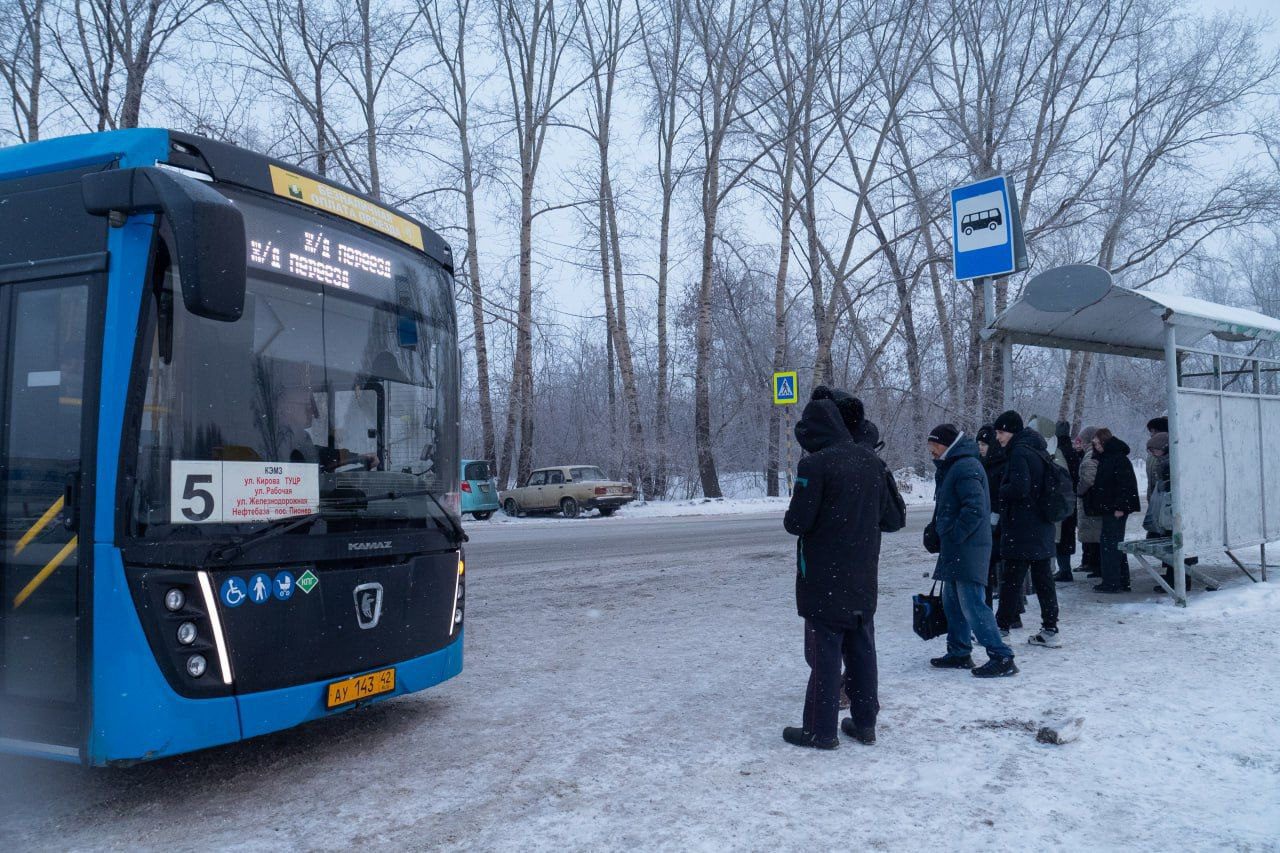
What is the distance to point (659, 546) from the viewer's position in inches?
632

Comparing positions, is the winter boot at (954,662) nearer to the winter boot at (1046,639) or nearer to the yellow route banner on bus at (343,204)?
the winter boot at (1046,639)

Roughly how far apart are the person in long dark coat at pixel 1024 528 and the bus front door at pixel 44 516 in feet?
20.2

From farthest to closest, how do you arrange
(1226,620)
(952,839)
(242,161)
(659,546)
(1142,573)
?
(659,546)
(1142,573)
(1226,620)
(242,161)
(952,839)

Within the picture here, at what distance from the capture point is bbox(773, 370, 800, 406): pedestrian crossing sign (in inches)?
985

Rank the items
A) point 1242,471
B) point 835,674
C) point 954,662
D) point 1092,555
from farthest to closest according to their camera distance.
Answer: point 1092,555, point 1242,471, point 954,662, point 835,674

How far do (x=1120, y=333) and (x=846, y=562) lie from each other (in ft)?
24.2

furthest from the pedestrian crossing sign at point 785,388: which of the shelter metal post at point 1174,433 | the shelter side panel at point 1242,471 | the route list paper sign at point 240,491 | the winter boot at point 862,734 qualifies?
the route list paper sign at point 240,491

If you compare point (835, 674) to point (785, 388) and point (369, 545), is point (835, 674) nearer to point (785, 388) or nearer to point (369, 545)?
point (369, 545)

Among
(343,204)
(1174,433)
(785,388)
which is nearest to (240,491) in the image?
(343,204)

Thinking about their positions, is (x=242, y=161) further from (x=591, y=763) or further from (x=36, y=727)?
(x=591, y=763)

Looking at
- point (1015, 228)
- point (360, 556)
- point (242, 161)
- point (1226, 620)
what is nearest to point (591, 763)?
point (360, 556)

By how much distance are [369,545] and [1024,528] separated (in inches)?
194

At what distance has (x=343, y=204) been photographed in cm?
530

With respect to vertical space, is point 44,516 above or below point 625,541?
above
